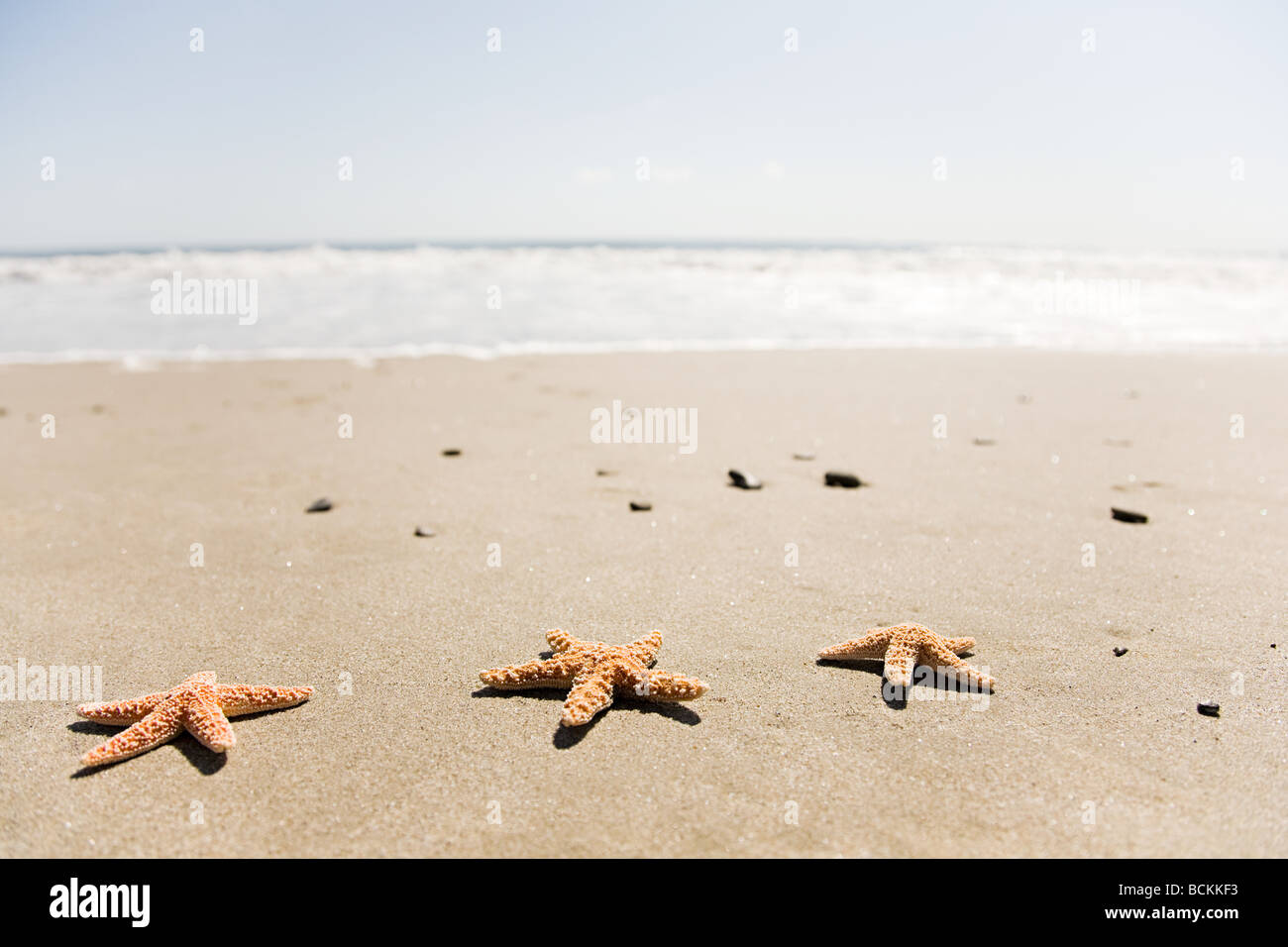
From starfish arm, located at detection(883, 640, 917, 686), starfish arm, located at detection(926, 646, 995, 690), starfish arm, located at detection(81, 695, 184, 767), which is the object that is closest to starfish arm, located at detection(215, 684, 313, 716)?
starfish arm, located at detection(81, 695, 184, 767)

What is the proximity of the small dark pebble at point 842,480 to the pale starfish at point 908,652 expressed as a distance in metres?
2.26

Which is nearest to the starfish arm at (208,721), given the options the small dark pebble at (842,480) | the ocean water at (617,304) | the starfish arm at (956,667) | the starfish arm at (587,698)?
the starfish arm at (587,698)

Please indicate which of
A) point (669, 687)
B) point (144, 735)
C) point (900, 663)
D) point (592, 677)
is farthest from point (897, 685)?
point (144, 735)

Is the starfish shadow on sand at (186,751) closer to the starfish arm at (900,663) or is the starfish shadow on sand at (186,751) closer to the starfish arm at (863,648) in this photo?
the starfish arm at (863,648)

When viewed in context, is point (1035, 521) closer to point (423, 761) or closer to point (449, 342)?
point (423, 761)

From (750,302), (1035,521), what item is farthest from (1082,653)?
(750,302)

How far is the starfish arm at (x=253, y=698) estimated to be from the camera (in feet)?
9.53

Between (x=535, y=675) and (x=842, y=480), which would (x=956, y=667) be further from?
(x=842, y=480)

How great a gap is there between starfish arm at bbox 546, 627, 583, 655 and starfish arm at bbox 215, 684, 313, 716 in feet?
3.18

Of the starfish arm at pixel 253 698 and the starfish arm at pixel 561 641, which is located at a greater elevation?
the starfish arm at pixel 561 641

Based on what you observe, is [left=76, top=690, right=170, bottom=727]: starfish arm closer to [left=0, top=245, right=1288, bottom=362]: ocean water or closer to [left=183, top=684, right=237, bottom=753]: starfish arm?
[left=183, top=684, right=237, bottom=753]: starfish arm

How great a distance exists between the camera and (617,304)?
50.1 ft

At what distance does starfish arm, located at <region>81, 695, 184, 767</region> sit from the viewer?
268 centimetres

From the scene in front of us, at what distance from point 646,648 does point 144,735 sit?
5.94 ft
